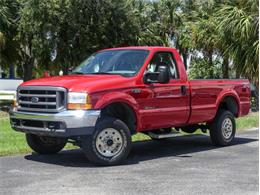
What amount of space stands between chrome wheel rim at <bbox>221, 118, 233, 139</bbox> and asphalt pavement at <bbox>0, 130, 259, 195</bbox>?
0.43m

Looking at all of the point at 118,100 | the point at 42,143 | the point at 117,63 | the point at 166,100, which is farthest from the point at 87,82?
the point at 42,143

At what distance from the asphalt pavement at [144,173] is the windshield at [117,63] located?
1.57 meters

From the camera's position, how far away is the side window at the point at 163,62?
9.61 m

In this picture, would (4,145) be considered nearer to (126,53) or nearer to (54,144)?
(54,144)

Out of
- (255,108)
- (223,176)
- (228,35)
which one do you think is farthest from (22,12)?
(223,176)

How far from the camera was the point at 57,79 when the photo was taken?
8773 mm

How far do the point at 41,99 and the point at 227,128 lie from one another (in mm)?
4367

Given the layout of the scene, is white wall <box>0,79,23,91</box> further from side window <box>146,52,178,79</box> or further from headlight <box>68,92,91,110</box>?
headlight <box>68,92,91,110</box>

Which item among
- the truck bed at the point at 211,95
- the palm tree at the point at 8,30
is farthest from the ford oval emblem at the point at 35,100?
the palm tree at the point at 8,30

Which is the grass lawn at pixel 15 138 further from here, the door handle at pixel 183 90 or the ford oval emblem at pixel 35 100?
the door handle at pixel 183 90

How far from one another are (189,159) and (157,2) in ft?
78.9

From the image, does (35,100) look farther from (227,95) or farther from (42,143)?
(227,95)

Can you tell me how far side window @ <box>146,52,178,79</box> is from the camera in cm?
961

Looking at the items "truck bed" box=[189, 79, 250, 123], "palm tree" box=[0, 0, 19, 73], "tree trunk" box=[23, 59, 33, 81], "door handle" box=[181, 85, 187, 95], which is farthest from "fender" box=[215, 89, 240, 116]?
"tree trunk" box=[23, 59, 33, 81]
